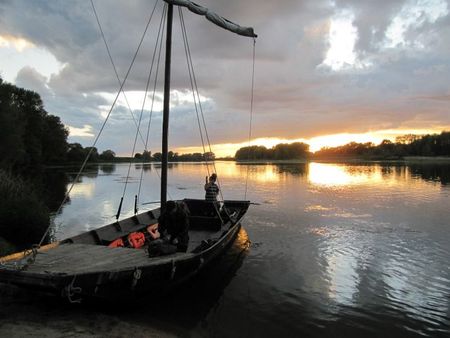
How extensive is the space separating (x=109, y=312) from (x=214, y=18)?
1194cm

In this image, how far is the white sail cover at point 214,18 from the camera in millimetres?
13397

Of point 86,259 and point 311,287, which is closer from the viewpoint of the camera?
point 86,259

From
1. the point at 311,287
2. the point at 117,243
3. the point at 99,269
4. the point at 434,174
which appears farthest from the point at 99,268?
the point at 434,174

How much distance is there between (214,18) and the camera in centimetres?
1498

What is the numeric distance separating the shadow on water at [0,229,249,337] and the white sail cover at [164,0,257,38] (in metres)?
9.99

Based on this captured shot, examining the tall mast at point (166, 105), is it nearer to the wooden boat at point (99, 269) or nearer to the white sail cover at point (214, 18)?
the white sail cover at point (214, 18)

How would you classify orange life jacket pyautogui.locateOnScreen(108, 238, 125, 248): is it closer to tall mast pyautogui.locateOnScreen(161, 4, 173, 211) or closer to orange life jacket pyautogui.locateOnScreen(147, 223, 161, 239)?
orange life jacket pyautogui.locateOnScreen(147, 223, 161, 239)

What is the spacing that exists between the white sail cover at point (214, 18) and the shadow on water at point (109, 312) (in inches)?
393

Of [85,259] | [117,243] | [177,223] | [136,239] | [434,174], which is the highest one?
[434,174]

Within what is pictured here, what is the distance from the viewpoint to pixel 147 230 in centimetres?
1391

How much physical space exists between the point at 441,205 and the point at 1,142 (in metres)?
50.9

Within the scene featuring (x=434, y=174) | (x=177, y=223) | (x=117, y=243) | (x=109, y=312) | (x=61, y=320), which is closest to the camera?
(x=61, y=320)

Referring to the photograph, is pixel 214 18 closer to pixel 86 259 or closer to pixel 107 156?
pixel 86 259

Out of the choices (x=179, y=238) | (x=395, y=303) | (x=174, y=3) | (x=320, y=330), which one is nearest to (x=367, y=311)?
(x=395, y=303)
